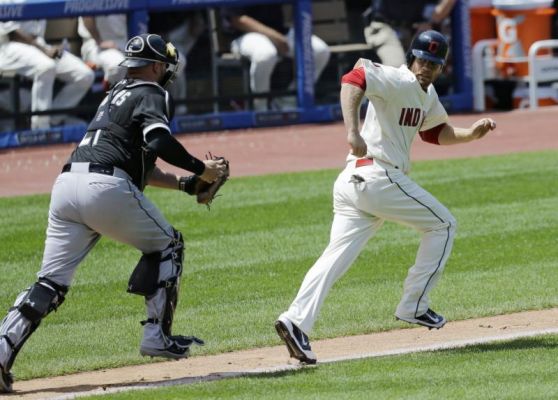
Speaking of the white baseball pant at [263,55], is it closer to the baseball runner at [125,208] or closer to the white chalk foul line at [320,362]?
the white chalk foul line at [320,362]

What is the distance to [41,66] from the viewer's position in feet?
48.7

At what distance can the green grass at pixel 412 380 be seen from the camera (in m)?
5.68

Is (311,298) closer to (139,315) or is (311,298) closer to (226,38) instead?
(139,315)

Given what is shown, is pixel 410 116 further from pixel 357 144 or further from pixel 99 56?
pixel 99 56

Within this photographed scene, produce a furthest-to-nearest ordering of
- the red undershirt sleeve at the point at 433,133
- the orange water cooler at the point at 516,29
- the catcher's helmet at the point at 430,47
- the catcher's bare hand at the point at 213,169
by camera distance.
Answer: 1. the orange water cooler at the point at 516,29
2. the red undershirt sleeve at the point at 433,133
3. the catcher's helmet at the point at 430,47
4. the catcher's bare hand at the point at 213,169

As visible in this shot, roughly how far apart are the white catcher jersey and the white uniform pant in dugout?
0.09 metres

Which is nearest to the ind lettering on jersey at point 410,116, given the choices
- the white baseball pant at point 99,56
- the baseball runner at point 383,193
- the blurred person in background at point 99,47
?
the baseball runner at point 383,193

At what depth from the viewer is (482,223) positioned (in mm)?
10719

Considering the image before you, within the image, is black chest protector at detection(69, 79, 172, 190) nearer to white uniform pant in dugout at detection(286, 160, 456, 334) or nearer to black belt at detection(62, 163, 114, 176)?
black belt at detection(62, 163, 114, 176)

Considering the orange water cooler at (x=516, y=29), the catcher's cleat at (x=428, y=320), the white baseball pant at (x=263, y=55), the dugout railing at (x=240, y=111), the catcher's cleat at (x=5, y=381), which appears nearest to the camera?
the catcher's cleat at (x=5, y=381)

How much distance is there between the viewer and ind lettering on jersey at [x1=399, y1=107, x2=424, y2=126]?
21.8 ft

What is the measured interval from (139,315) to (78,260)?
1.90m

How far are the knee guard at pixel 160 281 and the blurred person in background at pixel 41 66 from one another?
9036 millimetres

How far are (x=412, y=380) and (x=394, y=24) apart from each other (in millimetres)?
11336
